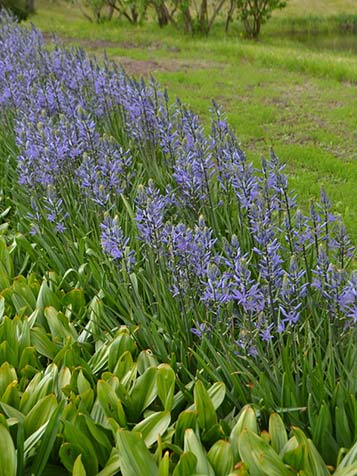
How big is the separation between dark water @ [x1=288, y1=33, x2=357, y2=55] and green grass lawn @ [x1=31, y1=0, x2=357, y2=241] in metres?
1.59

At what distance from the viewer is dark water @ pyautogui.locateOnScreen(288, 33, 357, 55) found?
20641 millimetres

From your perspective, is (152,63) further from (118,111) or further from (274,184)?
(274,184)

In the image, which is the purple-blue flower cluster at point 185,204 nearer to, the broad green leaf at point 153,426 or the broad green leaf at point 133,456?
the broad green leaf at point 153,426

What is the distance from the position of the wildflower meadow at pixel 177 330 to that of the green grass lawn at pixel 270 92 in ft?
8.43

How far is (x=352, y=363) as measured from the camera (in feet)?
9.26

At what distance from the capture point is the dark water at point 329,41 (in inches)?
813

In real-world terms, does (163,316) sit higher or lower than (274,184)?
lower

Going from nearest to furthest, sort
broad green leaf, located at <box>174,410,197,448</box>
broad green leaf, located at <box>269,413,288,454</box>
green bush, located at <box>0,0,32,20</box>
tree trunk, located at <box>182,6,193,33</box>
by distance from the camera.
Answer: broad green leaf, located at <box>269,413,288,454</box>, broad green leaf, located at <box>174,410,197,448</box>, tree trunk, located at <box>182,6,193,33</box>, green bush, located at <box>0,0,32,20</box>

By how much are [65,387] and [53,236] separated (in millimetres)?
1672

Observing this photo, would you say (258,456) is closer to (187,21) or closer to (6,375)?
(6,375)

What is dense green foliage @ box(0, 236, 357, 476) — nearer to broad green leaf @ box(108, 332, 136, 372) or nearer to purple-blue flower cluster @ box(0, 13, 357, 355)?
broad green leaf @ box(108, 332, 136, 372)

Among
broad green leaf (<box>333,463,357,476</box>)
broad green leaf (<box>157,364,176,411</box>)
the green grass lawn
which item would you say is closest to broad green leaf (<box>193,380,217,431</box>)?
broad green leaf (<box>157,364,176,411</box>)

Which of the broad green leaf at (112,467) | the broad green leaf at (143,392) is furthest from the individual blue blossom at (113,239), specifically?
the broad green leaf at (112,467)

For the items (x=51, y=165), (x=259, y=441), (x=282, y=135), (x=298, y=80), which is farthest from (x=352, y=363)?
(x=298, y=80)
